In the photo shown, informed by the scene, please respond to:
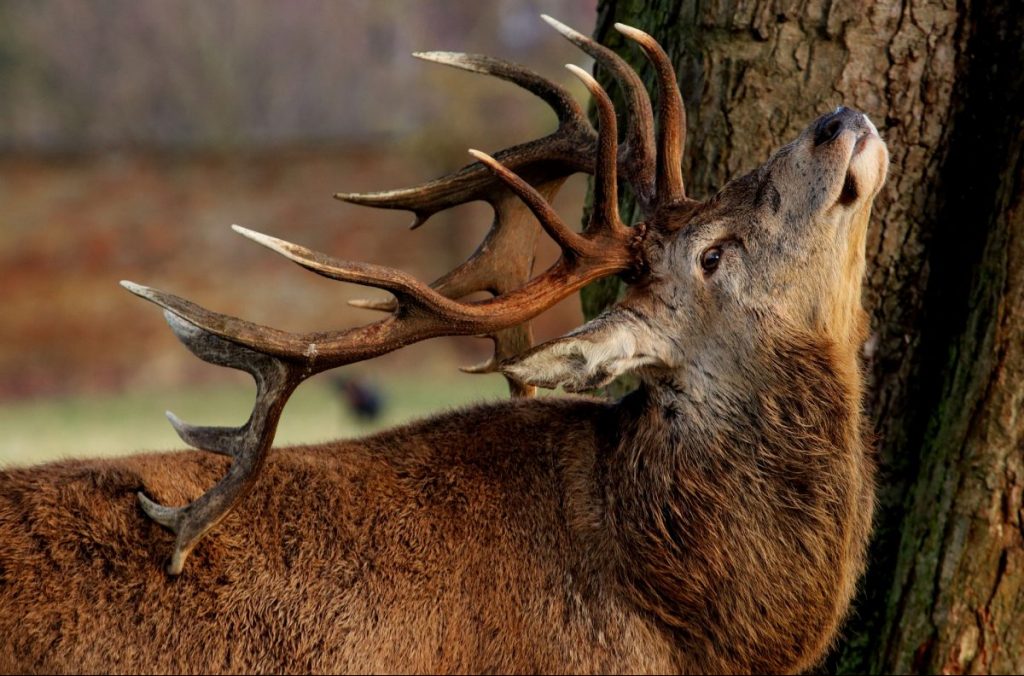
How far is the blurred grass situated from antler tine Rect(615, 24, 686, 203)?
21.2 ft

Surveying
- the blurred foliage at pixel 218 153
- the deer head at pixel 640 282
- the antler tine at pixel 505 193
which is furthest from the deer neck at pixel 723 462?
the blurred foliage at pixel 218 153

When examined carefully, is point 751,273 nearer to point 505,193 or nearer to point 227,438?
point 505,193

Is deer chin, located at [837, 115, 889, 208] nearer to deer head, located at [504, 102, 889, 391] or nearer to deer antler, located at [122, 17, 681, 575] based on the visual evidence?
deer head, located at [504, 102, 889, 391]

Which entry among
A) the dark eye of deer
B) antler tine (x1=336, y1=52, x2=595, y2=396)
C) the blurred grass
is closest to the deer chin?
the dark eye of deer

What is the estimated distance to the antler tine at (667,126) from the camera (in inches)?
160

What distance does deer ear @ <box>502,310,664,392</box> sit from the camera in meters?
3.74

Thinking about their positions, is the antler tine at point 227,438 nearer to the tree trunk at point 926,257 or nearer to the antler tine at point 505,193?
the antler tine at point 505,193

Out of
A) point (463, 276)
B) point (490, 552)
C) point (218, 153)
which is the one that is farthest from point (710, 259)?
point (218, 153)

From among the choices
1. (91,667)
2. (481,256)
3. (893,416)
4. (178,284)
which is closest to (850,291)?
(893,416)

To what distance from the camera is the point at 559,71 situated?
1906 cm

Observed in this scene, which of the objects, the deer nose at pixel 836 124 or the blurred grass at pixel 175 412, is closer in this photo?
the deer nose at pixel 836 124

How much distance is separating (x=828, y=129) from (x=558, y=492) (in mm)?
1440

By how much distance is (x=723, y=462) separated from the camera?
12.5ft

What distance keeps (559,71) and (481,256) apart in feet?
49.3
